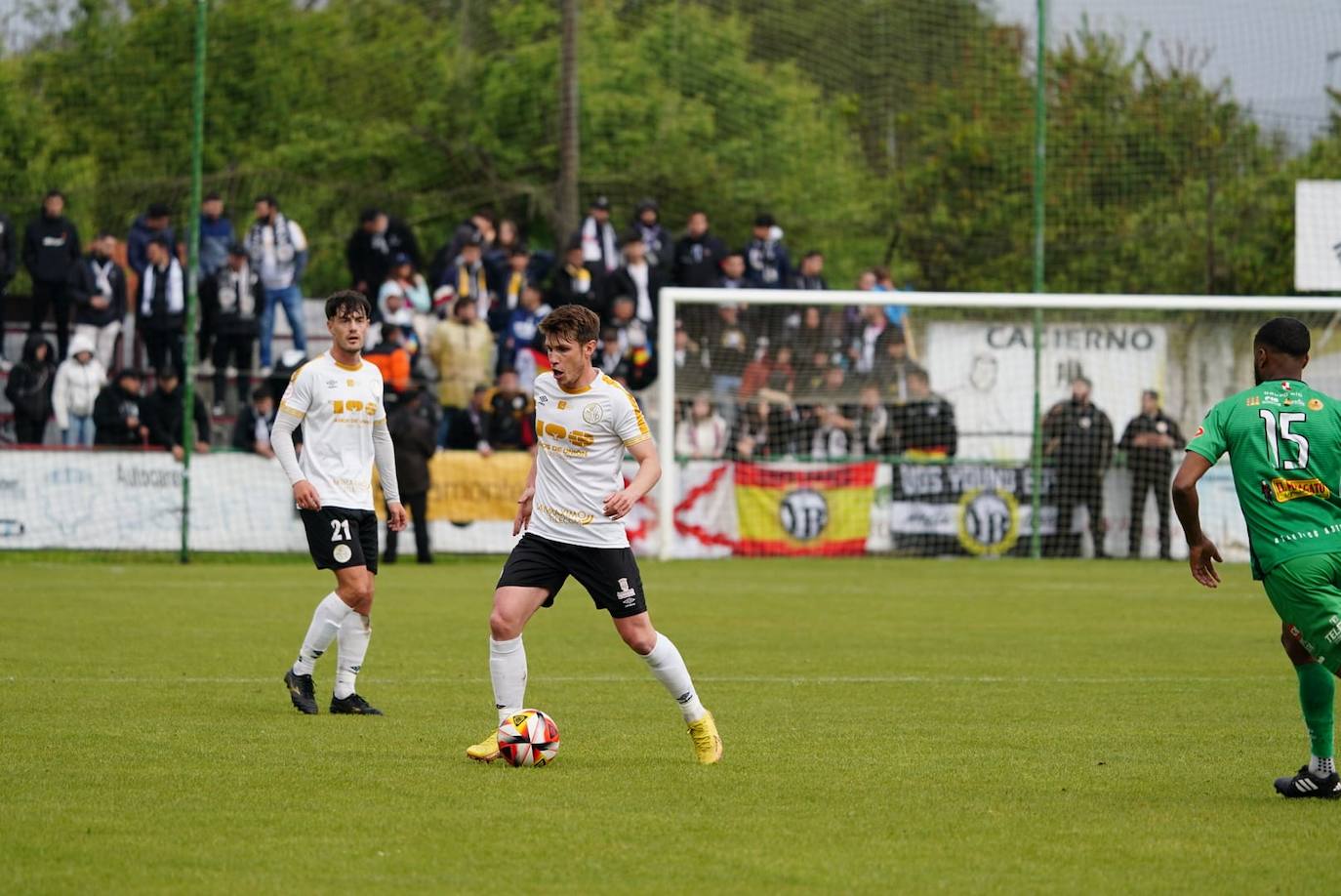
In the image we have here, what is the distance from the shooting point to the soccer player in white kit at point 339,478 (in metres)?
10.1

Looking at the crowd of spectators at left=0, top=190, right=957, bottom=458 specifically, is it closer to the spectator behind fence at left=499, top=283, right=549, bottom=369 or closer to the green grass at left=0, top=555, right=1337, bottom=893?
the spectator behind fence at left=499, top=283, right=549, bottom=369

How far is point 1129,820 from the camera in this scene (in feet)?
22.8

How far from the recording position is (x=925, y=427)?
24.5 metres

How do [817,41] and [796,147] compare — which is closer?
[817,41]

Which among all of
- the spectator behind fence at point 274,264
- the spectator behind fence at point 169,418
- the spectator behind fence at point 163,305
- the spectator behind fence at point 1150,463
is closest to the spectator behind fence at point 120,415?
the spectator behind fence at point 169,418

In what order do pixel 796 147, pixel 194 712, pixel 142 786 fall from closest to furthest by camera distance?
pixel 142 786 → pixel 194 712 → pixel 796 147

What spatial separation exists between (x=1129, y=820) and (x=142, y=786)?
3.87 m

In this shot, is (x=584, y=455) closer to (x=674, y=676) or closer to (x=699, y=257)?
(x=674, y=676)

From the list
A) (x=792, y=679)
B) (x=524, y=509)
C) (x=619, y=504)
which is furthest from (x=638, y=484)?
(x=792, y=679)

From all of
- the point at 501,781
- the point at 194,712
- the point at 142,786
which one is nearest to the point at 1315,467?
the point at 501,781

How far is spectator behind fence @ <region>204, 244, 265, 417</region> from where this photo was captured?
75.7 feet

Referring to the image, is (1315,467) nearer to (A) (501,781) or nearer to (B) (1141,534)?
(A) (501,781)

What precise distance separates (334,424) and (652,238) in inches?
590

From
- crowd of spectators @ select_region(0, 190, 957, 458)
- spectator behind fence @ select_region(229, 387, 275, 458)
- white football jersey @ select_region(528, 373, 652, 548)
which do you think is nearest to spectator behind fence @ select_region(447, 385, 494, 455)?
crowd of spectators @ select_region(0, 190, 957, 458)
